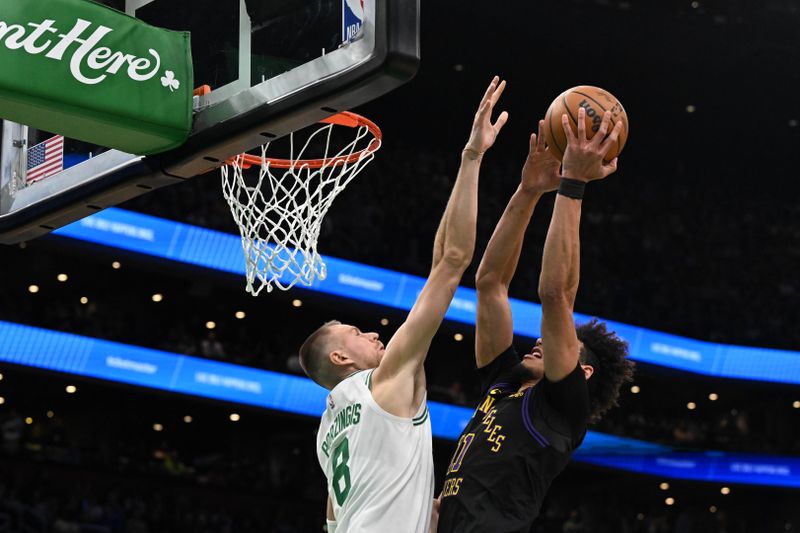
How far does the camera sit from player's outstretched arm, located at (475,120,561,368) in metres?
4.33

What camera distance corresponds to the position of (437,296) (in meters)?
3.80

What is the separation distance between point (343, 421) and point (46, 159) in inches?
64.4

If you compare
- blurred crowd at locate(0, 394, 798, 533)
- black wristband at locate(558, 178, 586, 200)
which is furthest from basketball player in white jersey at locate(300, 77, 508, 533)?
blurred crowd at locate(0, 394, 798, 533)

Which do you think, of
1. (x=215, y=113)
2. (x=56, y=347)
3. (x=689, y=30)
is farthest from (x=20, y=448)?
(x=215, y=113)

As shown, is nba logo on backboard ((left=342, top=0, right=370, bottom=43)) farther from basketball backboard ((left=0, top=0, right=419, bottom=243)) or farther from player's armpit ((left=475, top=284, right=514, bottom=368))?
player's armpit ((left=475, top=284, right=514, bottom=368))

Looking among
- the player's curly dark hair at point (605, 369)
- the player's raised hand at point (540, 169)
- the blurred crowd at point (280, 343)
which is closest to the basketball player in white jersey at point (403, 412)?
the player's raised hand at point (540, 169)

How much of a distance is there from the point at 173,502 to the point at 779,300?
1078 centimetres

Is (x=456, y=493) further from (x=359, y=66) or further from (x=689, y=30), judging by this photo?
(x=689, y=30)

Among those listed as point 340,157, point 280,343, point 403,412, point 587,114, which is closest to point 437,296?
point 403,412

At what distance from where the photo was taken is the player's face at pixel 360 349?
13.6ft

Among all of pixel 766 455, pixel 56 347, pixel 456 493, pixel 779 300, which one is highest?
pixel 456 493

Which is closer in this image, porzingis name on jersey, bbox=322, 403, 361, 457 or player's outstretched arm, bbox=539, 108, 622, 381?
player's outstretched arm, bbox=539, 108, 622, 381

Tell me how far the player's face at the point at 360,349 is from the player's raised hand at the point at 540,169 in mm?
803

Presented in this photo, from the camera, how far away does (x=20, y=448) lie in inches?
621
